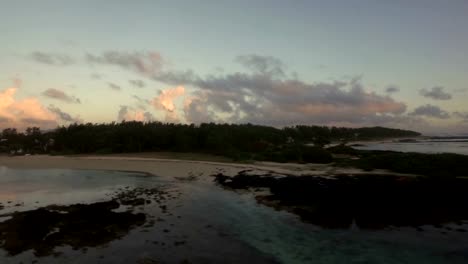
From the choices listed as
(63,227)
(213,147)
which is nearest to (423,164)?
(63,227)

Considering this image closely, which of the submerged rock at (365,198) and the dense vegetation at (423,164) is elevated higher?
the dense vegetation at (423,164)

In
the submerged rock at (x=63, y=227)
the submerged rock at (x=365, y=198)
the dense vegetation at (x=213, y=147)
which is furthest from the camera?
the dense vegetation at (x=213, y=147)

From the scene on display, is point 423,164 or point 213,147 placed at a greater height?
point 213,147

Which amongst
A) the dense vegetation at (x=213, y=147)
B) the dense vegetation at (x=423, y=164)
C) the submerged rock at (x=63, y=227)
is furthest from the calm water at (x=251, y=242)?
the dense vegetation at (x=213, y=147)

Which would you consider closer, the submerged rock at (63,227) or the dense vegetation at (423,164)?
the submerged rock at (63,227)

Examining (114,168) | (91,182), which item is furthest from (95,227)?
(114,168)

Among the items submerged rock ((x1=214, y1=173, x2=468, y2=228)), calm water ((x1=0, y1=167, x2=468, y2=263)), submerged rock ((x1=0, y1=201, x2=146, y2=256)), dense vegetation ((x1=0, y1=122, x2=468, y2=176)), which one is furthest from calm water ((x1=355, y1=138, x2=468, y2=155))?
submerged rock ((x1=0, y1=201, x2=146, y2=256))

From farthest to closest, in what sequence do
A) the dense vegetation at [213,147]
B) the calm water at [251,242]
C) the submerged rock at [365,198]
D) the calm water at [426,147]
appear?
1. the calm water at [426,147]
2. the dense vegetation at [213,147]
3. the submerged rock at [365,198]
4. the calm water at [251,242]

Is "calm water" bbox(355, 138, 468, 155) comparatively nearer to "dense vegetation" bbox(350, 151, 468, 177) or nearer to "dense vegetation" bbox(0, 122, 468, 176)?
"dense vegetation" bbox(0, 122, 468, 176)

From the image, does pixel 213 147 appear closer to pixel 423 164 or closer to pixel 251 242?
pixel 423 164

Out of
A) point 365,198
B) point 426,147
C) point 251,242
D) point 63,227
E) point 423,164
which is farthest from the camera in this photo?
point 426,147

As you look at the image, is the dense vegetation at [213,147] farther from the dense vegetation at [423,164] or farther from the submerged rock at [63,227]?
the submerged rock at [63,227]

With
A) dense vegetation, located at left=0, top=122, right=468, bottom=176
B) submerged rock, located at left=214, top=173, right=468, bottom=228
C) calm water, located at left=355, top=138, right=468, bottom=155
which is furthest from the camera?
calm water, located at left=355, top=138, right=468, bottom=155

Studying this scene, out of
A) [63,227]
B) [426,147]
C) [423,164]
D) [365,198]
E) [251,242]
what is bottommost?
[251,242]
